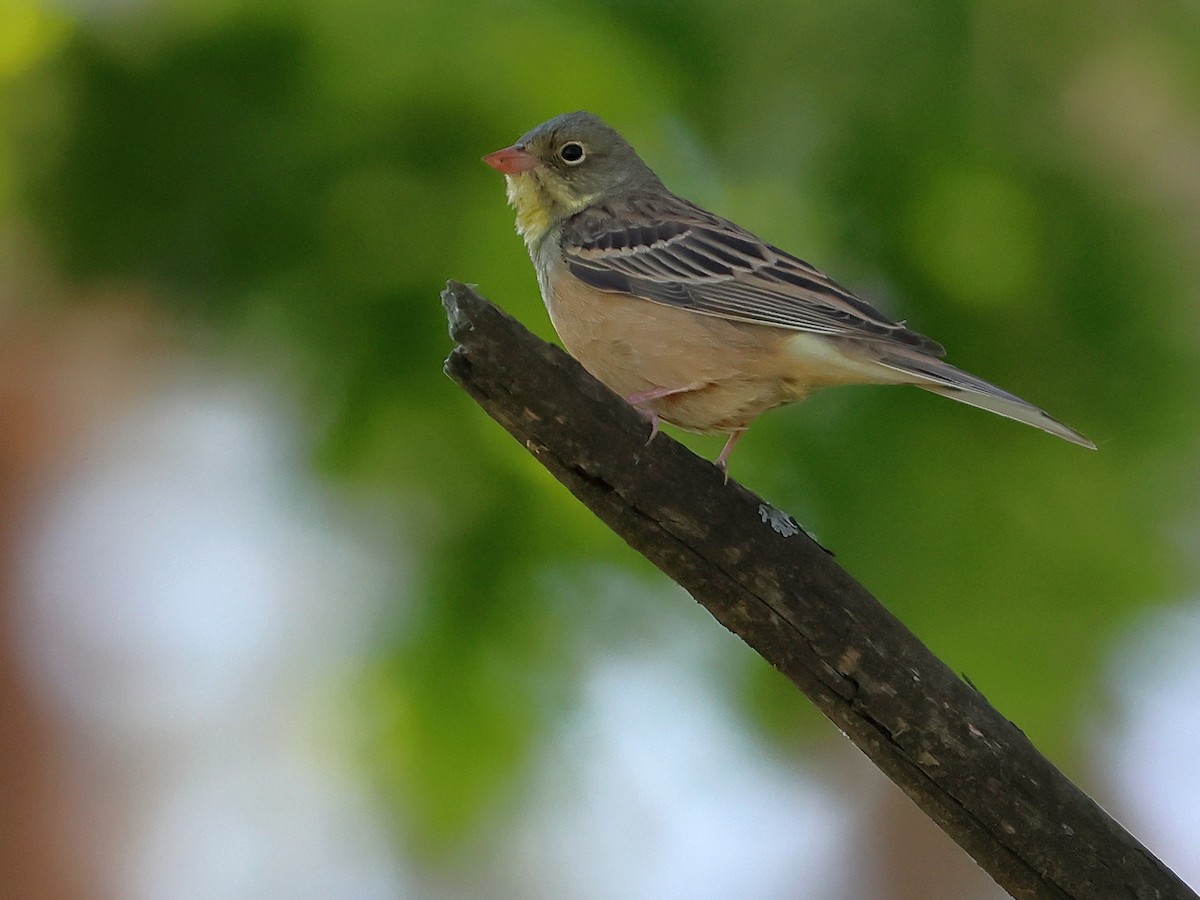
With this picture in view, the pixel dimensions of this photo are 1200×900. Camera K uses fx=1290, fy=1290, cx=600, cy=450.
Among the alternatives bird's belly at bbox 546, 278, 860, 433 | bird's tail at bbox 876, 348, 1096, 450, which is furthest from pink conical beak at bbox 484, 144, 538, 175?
bird's tail at bbox 876, 348, 1096, 450

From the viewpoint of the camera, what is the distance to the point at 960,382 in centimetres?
405

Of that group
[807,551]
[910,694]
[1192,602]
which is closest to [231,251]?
[807,551]

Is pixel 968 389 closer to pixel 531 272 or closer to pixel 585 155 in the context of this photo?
pixel 531 272

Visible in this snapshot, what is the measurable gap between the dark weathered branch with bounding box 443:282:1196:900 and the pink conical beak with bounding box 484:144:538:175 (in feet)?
6.47

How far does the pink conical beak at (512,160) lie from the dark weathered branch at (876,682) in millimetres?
1972

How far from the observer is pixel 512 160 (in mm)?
4992

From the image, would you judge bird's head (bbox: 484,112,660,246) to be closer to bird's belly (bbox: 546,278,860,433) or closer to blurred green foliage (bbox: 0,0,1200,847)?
blurred green foliage (bbox: 0,0,1200,847)

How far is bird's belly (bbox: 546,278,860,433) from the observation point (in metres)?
4.60

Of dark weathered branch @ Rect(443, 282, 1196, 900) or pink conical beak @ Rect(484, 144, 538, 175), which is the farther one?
pink conical beak @ Rect(484, 144, 538, 175)

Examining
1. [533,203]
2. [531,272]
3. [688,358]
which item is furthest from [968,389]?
[533,203]

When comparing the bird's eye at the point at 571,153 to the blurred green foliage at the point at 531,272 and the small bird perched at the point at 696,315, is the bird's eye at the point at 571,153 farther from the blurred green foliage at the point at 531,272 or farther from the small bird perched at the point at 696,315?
the blurred green foliage at the point at 531,272

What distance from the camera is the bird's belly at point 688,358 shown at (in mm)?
4602

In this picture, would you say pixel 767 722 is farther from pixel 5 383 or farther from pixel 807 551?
pixel 5 383

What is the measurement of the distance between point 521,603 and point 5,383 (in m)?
2.54
